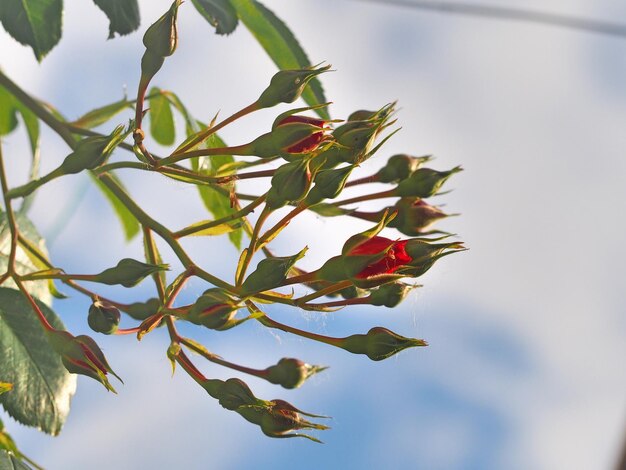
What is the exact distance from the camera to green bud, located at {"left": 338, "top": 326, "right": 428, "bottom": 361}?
619 millimetres

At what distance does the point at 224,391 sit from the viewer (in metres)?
0.64

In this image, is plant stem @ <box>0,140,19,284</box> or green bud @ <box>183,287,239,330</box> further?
plant stem @ <box>0,140,19,284</box>

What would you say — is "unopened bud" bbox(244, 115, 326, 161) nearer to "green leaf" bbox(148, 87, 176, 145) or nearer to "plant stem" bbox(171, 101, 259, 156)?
"plant stem" bbox(171, 101, 259, 156)

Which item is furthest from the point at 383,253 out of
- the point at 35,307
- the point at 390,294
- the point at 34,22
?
the point at 34,22

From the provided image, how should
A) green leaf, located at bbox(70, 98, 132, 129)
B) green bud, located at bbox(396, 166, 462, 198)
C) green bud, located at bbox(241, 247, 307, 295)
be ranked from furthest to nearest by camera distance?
green leaf, located at bbox(70, 98, 132, 129) → green bud, located at bbox(396, 166, 462, 198) → green bud, located at bbox(241, 247, 307, 295)

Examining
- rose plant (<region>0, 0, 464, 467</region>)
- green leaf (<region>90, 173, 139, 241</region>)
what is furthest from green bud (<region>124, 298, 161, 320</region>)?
green leaf (<region>90, 173, 139, 241</region>)

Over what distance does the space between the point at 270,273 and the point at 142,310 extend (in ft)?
0.51

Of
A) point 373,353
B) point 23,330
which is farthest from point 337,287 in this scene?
point 23,330

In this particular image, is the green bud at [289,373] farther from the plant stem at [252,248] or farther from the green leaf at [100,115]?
the green leaf at [100,115]

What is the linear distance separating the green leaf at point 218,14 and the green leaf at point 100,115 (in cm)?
14

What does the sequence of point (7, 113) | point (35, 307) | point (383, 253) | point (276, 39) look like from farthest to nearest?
point (7, 113) < point (276, 39) < point (35, 307) < point (383, 253)

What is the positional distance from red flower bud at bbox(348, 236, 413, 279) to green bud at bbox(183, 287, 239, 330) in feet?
0.29

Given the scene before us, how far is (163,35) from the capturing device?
2.12 ft

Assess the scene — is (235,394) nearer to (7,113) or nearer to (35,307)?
(35,307)
